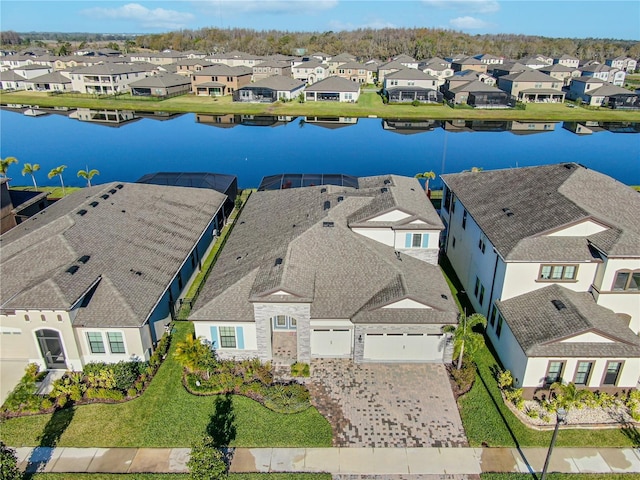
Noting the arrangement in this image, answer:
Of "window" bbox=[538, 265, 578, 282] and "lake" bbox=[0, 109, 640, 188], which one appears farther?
"lake" bbox=[0, 109, 640, 188]

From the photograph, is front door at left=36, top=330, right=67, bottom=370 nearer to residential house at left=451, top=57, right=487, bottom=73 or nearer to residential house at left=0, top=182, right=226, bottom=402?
residential house at left=0, top=182, right=226, bottom=402

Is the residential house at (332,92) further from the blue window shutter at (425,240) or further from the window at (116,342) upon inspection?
the window at (116,342)

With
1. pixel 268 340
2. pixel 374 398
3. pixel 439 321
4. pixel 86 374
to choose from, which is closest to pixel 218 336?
pixel 268 340

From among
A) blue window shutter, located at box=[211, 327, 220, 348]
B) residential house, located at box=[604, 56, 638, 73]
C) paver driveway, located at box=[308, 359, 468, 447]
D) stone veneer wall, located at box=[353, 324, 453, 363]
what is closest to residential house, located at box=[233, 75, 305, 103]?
blue window shutter, located at box=[211, 327, 220, 348]

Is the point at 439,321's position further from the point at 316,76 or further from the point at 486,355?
the point at 316,76

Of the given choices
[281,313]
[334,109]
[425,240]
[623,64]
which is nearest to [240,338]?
[281,313]
